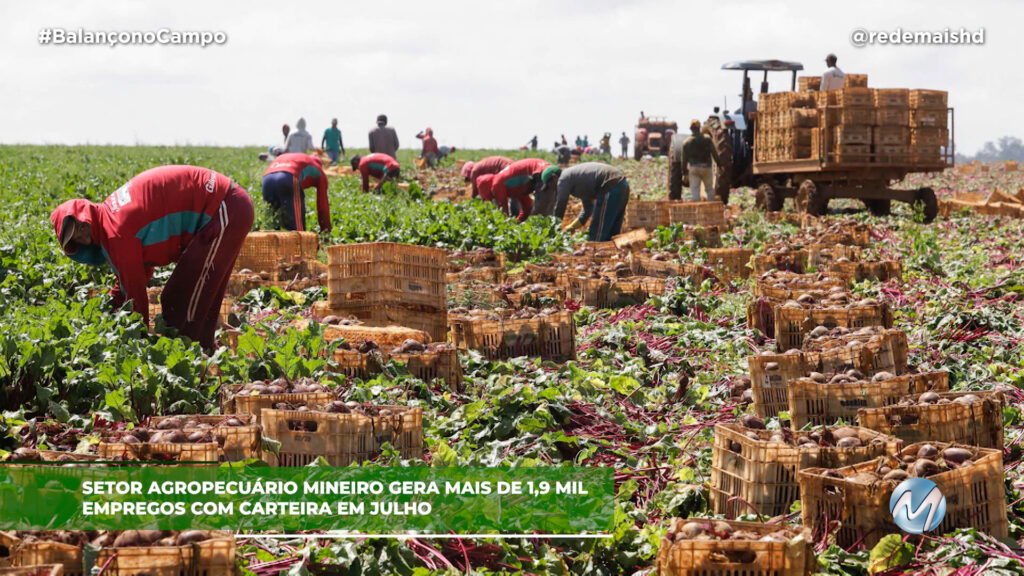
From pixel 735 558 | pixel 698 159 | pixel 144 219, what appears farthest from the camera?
pixel 698 159

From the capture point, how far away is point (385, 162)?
2262 centimetres

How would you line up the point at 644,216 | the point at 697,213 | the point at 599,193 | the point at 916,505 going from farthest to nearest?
the point at 644,216, the point at 697,213, the point at 599,193, the point at 916,505

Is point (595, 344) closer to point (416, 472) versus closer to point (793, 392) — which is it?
point (793, 392)

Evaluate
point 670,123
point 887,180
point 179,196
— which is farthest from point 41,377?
point 670,123

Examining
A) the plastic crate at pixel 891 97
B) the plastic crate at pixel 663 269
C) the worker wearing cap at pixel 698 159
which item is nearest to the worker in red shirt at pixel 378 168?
the worker wearing cap at pixel 698 159

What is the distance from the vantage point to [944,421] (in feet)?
16.5

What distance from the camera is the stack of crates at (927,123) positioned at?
17.0 m

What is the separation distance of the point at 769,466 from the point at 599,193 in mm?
10559

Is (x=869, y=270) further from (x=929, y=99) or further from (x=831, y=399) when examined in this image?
(x=929, y=99)

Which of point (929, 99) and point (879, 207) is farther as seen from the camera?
point (879, 207)

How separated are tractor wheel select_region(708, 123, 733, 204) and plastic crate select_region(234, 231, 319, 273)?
926 cm

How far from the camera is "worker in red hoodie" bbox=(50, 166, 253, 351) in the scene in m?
7.25

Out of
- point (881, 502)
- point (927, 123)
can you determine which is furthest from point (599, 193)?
point (881, 502)

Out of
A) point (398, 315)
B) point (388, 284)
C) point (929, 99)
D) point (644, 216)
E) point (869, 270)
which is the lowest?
point (398, 315)
